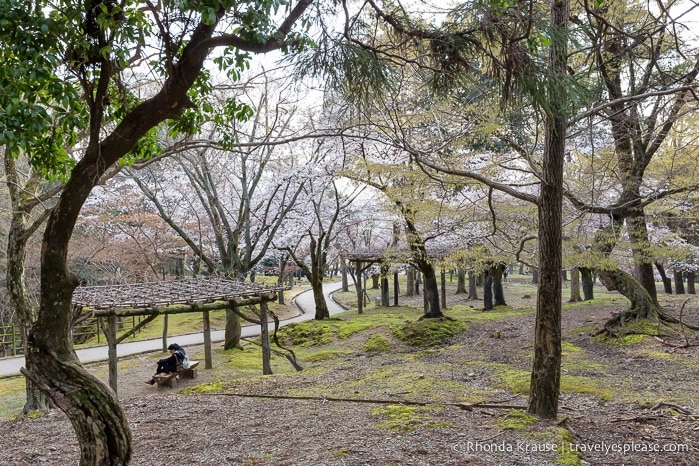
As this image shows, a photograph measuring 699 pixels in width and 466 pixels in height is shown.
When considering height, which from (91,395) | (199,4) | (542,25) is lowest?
(91,395)

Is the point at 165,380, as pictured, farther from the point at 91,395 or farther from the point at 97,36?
the point at 97,36

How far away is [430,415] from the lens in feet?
14.7

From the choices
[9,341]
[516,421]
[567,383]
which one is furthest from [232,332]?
[516,421]

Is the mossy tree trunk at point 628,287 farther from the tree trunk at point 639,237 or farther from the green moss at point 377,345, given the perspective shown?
the green moss at point 377,345

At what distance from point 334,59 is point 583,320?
11.9 meters

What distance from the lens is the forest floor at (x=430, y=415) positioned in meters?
3.47

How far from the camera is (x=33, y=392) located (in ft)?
22.7

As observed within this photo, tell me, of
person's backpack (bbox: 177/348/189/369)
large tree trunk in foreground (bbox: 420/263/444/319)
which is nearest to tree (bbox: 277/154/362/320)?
large tree trunk in foreground (bbox: 420/263/444/319)

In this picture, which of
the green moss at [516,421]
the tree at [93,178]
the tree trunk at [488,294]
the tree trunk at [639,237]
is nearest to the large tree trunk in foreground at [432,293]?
the tree trunk at [488,294]

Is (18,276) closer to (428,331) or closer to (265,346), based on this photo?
(265,346)

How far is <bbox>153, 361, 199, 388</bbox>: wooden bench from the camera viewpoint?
9.14 meters

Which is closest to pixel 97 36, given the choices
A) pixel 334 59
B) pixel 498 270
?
pixel 334 59

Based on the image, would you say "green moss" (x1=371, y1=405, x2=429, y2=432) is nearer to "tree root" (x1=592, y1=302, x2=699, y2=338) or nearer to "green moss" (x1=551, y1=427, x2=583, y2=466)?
"green moss" (x1=551, y1=427, x2=583, y2=466)

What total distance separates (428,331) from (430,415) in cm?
807
